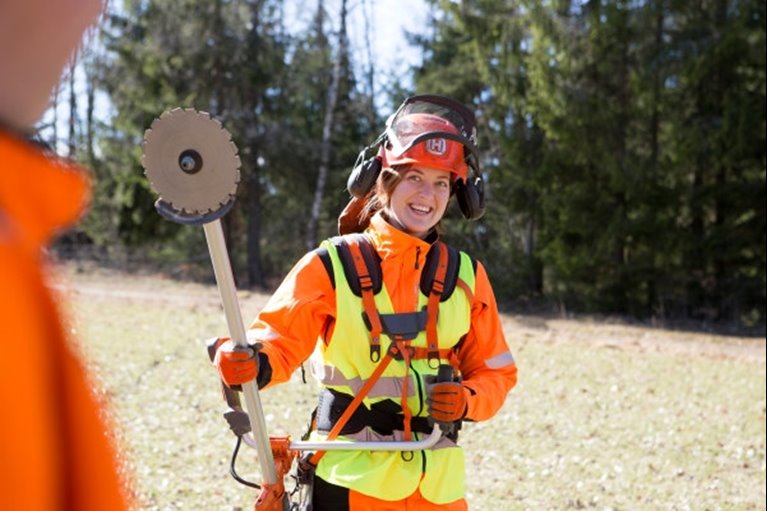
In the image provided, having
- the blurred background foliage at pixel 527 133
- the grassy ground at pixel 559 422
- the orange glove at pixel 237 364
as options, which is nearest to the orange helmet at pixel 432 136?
the orange glove at pixel 237 364

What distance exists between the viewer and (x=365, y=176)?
3.47 metres

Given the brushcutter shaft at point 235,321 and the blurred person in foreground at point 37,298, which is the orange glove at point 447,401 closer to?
the brushcutter shaft at point 235,321

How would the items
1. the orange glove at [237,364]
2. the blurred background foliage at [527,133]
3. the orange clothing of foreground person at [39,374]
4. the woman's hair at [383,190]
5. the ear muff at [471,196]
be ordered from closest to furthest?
the orange clothing of foreground person at [39,374] → the orange glove at [237,364] → the woman's hair at [383,190] → the ear muff at [471,196] → the blurred background foliage at [527,133]

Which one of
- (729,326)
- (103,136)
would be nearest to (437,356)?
(729,326)

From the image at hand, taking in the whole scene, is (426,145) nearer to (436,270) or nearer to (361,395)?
(436,270)

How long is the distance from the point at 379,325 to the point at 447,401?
0.37m

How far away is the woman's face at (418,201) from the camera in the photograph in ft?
10.8

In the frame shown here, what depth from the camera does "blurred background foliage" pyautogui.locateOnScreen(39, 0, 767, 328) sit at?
20359 millimetres

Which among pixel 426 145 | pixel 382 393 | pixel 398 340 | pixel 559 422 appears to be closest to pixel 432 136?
pixel 426 145

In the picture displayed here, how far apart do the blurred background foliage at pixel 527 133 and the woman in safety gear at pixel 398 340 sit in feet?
49.9

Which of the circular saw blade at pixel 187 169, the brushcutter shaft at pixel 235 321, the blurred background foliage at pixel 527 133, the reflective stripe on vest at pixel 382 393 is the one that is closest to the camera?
the circular saw blade at pixel 187 169

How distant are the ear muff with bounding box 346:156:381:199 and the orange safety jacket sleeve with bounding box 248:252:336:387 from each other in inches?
17.1

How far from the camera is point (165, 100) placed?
81.8 feet

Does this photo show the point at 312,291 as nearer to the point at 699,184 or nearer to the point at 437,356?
the point at 437,356
